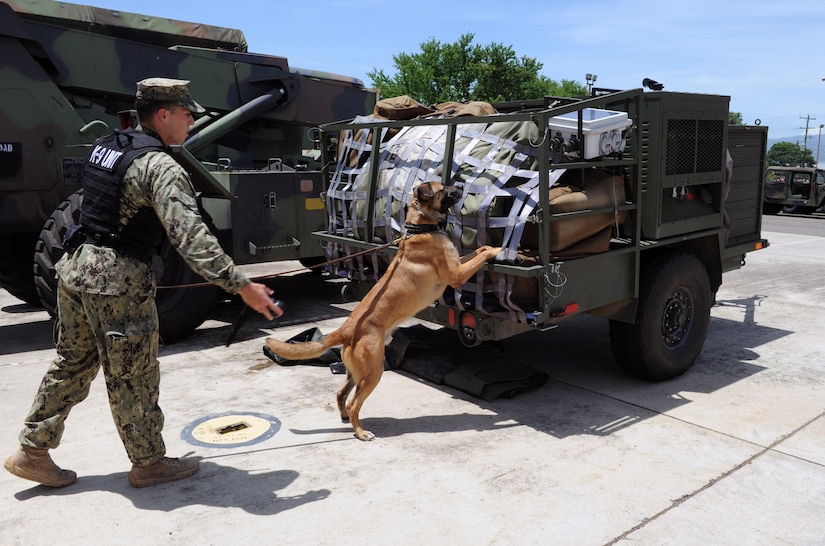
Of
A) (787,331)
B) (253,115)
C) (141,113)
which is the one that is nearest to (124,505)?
(141,113)

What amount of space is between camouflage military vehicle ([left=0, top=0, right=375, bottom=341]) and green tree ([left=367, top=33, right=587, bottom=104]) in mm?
30775

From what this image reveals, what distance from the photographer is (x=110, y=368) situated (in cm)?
326

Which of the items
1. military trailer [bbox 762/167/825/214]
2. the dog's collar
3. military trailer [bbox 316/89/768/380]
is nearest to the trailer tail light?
military trailer [bbox 316/89/768/380]

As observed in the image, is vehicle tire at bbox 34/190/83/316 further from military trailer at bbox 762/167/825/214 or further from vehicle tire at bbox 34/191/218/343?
military trailer at bbox 762/167/825/214

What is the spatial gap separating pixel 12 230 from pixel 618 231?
16.9 feet

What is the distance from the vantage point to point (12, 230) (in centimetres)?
621

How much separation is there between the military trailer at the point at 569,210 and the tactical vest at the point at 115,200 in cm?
167

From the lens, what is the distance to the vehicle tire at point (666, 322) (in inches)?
186

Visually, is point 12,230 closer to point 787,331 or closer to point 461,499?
point 461,499

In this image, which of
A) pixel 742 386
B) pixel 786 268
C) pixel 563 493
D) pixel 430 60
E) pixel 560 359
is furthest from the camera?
pixel 430 60

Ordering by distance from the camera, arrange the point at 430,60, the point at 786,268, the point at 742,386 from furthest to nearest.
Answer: the point at 430,60 → the point at 786,268 → the point at 742,386

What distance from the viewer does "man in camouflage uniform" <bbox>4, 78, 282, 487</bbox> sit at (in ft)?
10.1

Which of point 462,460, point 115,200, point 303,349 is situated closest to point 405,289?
point 303,349

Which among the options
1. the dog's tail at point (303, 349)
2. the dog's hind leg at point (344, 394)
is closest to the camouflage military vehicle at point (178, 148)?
the dog's tail at point (303, 349)
